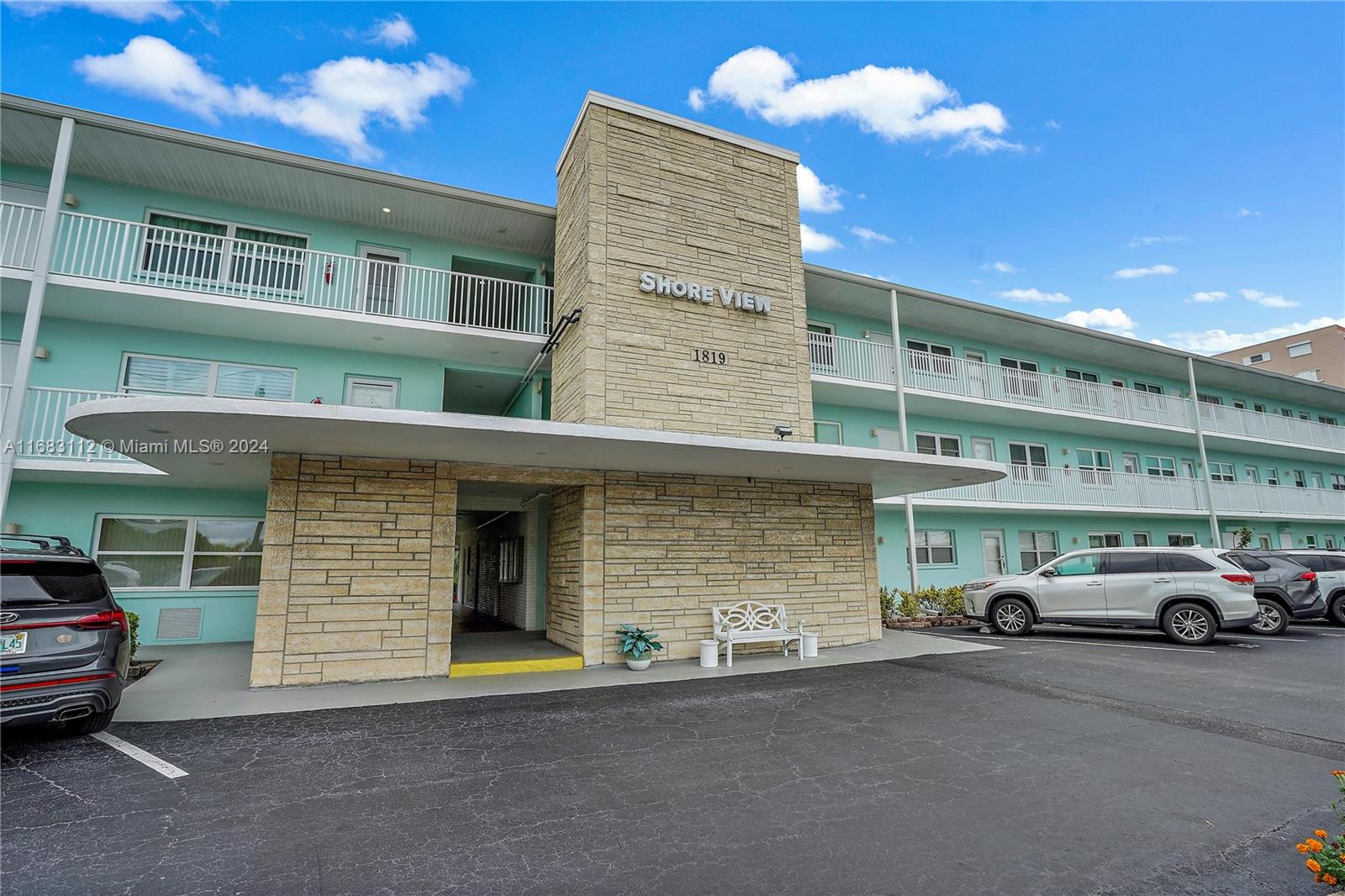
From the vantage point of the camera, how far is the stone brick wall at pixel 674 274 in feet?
32.3

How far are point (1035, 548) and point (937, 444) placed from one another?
489 cm

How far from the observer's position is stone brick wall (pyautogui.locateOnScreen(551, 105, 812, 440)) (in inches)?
387

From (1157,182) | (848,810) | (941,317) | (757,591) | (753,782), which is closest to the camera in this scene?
(848,810)

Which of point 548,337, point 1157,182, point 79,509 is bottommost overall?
point 79,509

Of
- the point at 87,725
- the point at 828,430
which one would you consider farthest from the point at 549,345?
the point at 828,430

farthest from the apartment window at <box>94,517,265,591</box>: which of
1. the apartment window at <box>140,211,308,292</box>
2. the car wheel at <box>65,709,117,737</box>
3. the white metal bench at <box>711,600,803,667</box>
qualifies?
the white metal bench at <box>711,600,803,667</box>

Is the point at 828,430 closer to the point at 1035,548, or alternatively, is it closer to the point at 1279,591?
the point at 1035,548

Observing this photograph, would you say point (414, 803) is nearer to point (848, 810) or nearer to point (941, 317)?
point (848, 810)

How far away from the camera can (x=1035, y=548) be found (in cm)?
1859

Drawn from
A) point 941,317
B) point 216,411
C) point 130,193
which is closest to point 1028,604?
point 941,317

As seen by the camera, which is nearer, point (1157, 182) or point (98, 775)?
point (98, 775)

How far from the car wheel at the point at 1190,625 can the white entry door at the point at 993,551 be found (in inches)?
261

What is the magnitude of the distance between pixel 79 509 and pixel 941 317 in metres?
20.0

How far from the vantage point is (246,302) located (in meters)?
10.2
